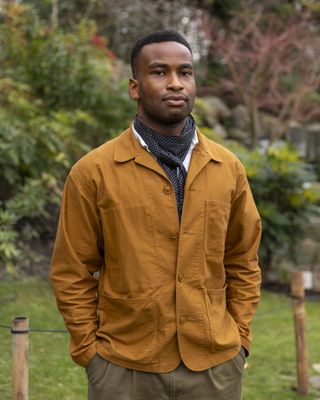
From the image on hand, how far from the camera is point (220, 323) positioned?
226 cm

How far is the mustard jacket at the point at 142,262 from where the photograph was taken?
217 cm

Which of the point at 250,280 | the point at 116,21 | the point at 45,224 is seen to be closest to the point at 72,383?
the point at 250,280

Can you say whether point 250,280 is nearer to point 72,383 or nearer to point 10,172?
point 72,383

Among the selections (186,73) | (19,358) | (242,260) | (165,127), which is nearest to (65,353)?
(19,358)

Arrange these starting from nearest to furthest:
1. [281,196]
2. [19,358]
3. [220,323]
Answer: [220,323] → [19,358] → [281,196]

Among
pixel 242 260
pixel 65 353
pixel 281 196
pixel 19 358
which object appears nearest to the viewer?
pixel 242 260

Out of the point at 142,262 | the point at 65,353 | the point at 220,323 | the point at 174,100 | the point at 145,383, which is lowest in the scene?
the point at 65,353

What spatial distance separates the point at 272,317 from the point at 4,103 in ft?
12.7

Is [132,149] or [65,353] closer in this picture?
[132,149]

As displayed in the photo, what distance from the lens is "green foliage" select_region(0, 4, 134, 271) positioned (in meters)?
6.84

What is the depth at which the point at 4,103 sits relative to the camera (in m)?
7.50

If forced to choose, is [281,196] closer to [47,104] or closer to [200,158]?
[47,104]

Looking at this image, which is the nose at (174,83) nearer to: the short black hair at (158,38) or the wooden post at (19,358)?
the short black hair at (158,38)

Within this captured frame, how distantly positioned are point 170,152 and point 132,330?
63 centimetres
